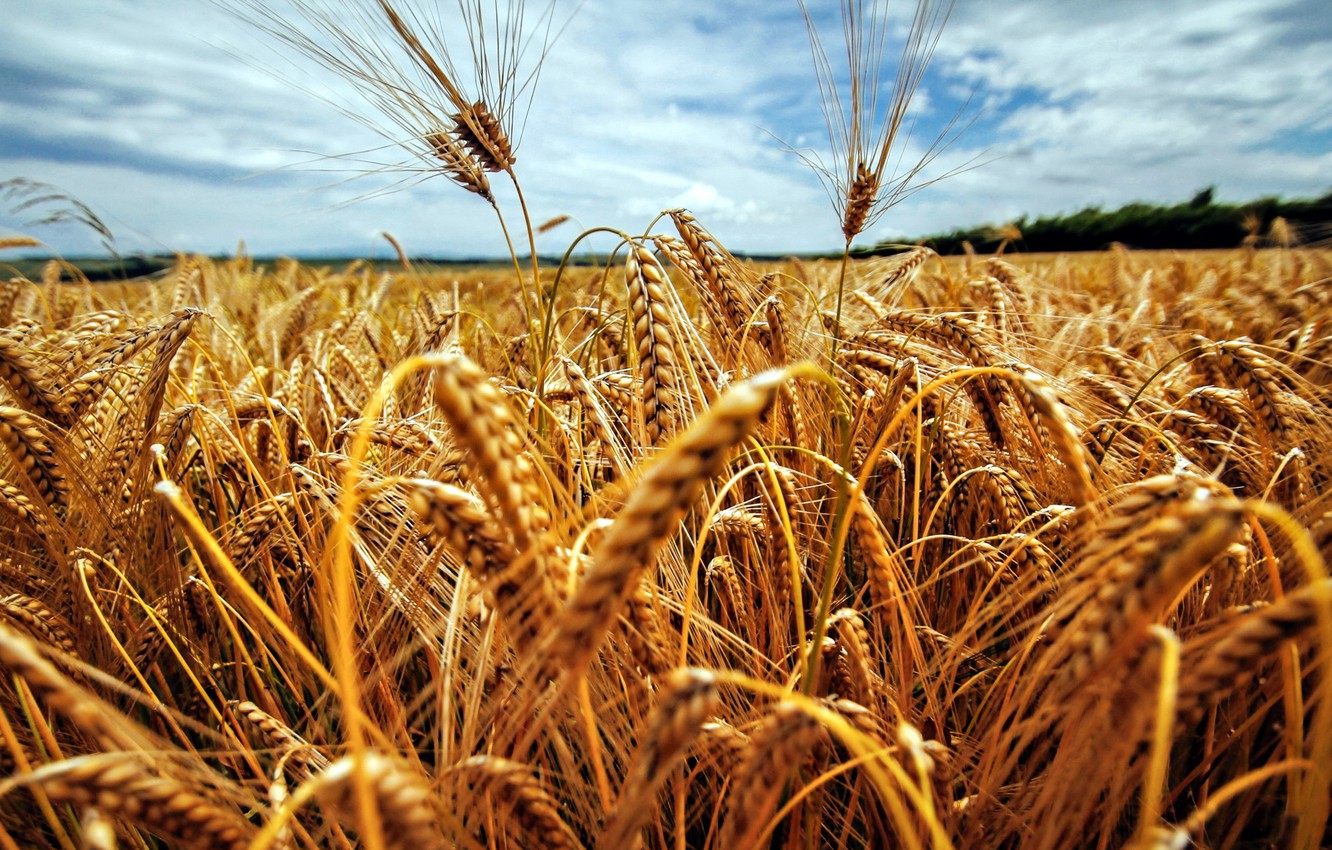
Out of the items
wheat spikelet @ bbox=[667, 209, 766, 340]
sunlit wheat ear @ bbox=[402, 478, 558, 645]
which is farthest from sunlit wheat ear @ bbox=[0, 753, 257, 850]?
wheat spikelet @ bbox=[667, 209, 766, 340]

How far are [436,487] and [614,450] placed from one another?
17.5 inches

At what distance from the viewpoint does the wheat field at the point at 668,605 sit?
21.8 inches

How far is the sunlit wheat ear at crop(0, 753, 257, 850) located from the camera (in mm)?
537

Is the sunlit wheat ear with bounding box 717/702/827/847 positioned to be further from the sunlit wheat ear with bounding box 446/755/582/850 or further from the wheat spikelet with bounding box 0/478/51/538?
the wheat spikelet with bounding box 0/478/51/538

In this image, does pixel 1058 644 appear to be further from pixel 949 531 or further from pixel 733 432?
pixel 949 531

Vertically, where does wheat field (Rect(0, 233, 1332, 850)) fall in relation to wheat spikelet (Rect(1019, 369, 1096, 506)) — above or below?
below

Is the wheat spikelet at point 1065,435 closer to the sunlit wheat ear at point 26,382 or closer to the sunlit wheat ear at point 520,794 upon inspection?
the sunlit wheat ear at point 520,794

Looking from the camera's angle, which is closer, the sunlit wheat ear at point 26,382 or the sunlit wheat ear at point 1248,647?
the sunlit wheat ear at point 1248,647

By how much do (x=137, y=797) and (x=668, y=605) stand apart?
0.68 metres

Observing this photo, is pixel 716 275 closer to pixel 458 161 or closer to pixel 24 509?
pixel 458 161

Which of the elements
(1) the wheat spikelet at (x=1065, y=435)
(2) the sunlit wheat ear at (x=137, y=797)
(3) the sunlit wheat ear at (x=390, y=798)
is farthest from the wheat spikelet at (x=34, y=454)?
(1) the wheat spikelet at (x=1065, y=435)

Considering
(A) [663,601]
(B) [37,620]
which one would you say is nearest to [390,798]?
(A) [663,601]

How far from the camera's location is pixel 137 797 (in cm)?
56

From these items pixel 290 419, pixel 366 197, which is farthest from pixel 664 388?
pixel 290 419
